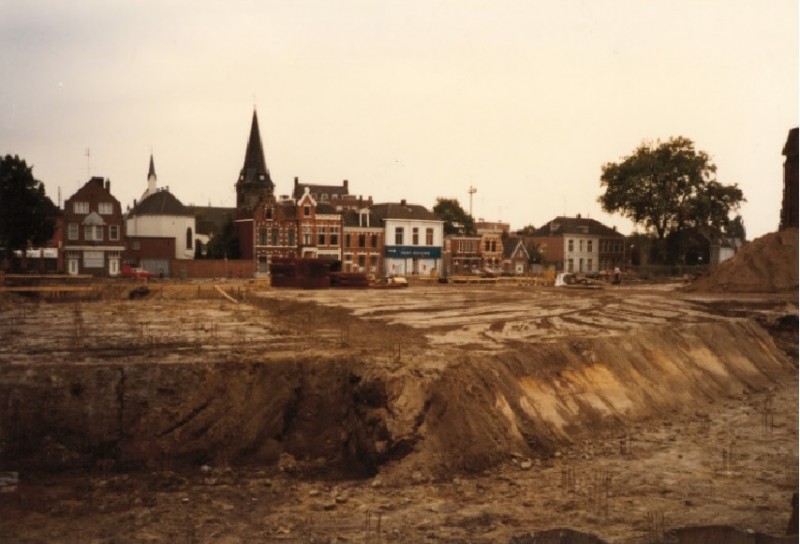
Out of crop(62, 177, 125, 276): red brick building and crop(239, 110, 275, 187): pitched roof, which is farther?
crop(239, 110, 275, 187): pitched roof

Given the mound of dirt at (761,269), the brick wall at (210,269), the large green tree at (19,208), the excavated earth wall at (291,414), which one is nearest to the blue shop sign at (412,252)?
the brick wall at (210,269)

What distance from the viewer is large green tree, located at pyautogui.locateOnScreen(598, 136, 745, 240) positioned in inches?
3004

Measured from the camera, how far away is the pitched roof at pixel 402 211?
73.2 metres

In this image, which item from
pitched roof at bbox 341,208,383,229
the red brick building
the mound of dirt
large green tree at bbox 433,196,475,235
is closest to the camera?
the mound of dirt

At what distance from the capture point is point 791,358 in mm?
28797

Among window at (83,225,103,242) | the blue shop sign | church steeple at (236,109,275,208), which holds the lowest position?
the blue shop sign

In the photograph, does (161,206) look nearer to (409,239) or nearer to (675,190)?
(409,239)

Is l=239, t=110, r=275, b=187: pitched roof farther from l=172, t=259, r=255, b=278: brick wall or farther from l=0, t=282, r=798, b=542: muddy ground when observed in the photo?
l=0, t=282, r=798, b=542: muddy ground

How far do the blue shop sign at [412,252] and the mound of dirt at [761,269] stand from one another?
104 feet

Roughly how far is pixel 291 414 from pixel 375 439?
212 cm

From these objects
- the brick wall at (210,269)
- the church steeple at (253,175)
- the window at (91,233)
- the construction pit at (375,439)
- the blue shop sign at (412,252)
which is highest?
the church steeple at (253,175)

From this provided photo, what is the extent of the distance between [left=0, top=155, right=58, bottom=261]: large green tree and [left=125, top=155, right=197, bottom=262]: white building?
1126 inches

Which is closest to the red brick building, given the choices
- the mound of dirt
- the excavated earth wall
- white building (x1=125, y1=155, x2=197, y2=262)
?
white building (x1=125, y1=155, x2=197, y2=262)

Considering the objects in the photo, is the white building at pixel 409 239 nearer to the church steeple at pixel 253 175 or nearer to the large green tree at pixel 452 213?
the church steeple at pixel 253 175
